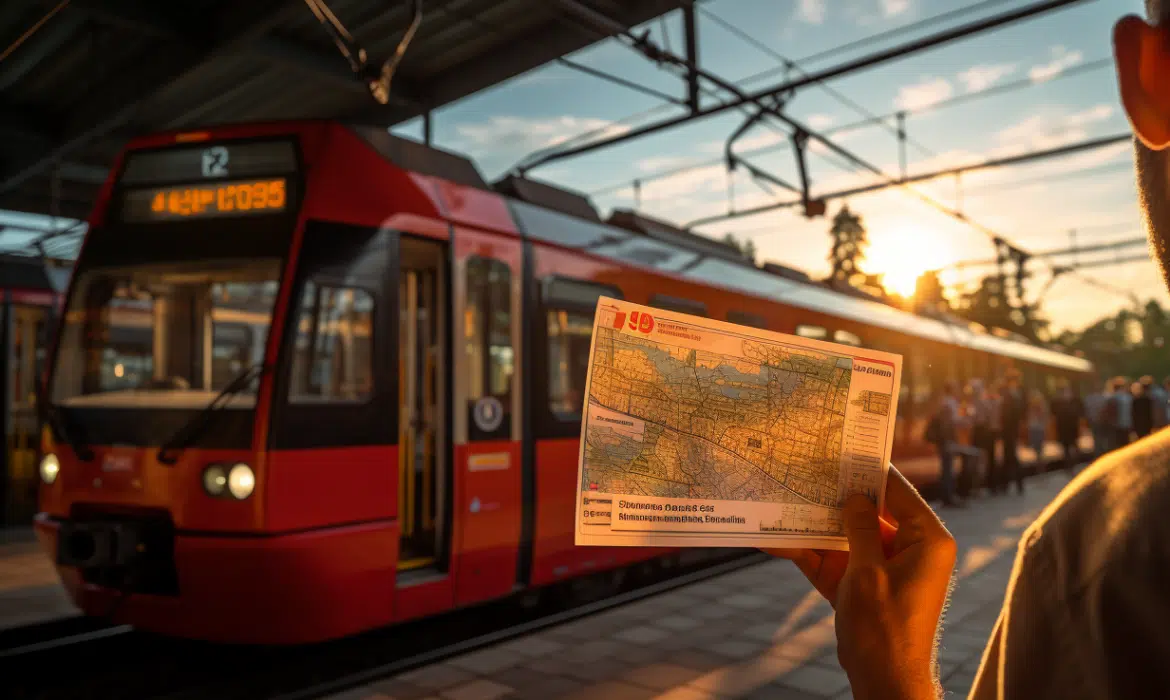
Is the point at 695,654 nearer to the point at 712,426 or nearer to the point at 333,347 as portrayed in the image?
the point at 333,347

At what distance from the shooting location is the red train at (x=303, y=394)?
5.10 m

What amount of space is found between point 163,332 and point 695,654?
12.5ft

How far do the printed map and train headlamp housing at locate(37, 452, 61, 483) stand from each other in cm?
560

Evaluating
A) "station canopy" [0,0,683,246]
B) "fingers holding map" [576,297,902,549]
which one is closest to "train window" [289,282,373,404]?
"station canopy" [0,0,683,246]

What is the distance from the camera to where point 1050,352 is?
2708cm

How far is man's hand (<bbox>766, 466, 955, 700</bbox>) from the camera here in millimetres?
1262

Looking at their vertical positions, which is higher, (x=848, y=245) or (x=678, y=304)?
(x=848, y=245)

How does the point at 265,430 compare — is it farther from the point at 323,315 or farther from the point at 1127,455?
the point at 1127,455

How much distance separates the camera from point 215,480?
5.10 metres

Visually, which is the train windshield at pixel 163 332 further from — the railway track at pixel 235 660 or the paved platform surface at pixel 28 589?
the paved platform surface at pixel 28 589

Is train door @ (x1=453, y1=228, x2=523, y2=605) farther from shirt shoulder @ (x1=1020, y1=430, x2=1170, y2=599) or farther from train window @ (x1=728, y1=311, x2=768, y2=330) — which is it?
shirt shoulder @ (x1=1020, y1=430, x2=1170, y2=599)

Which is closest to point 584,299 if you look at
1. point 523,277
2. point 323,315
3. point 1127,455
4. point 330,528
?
point 523,277

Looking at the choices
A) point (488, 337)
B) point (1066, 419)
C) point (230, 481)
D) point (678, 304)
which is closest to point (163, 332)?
point (230, 481)

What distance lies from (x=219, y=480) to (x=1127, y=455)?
5110 millimetres
